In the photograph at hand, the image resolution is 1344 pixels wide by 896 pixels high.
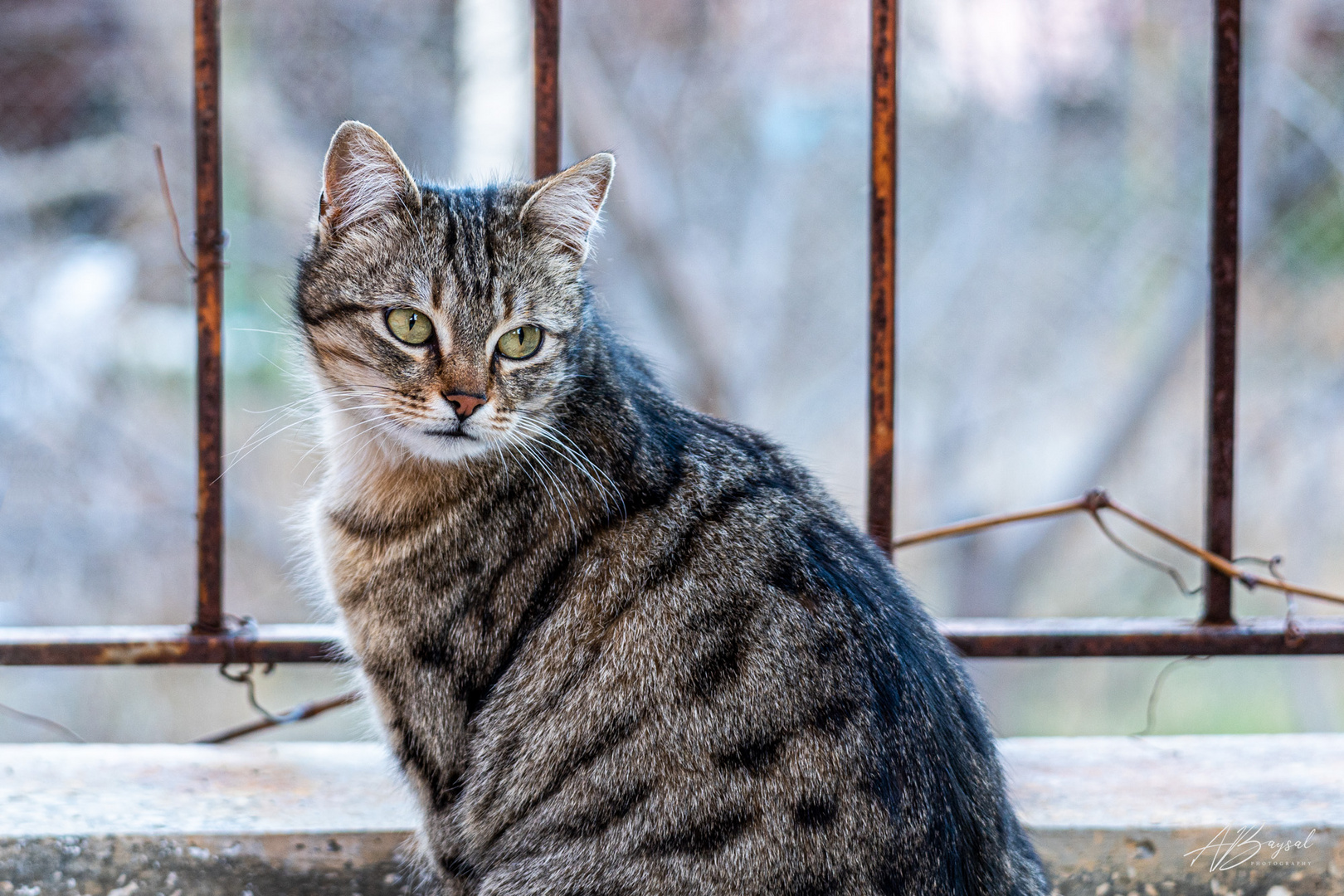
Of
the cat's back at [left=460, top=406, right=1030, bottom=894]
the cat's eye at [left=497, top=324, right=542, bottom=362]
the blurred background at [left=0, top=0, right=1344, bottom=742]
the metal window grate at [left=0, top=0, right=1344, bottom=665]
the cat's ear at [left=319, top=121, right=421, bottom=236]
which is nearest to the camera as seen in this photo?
the cat's back at [left=460, top=406, right=1030, bottom=894]

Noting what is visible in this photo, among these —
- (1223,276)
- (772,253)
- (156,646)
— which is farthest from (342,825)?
(772,253)

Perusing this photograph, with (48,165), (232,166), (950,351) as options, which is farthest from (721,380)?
(48,165)

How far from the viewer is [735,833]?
53.7 inches

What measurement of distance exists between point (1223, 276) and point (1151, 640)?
62 cm

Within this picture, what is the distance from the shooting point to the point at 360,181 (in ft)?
5.47

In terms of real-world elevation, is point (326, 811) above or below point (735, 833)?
below

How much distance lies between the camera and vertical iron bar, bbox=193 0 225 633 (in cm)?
180

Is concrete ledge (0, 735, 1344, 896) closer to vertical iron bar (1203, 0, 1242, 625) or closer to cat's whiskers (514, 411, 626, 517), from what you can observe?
vertical iron bar (1203, 0, 1242, 625)

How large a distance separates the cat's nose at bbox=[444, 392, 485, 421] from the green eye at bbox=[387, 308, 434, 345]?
11 centimetres

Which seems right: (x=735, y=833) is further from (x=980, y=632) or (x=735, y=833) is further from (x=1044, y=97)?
(x=1044, y=97)

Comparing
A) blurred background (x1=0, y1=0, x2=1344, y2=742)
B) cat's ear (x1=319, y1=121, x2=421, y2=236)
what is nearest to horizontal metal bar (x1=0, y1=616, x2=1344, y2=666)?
cat's ear (x1=319, y1=121, x2=421, y2=236)

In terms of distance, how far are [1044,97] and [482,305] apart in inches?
152

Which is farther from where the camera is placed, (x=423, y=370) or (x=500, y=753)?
(x=423, y=370)

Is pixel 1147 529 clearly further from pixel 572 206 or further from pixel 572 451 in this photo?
pixel 572 206
